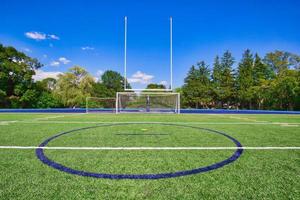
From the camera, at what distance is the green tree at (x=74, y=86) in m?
28.0

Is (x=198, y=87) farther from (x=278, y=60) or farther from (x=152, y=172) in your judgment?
(x=152, y=172)

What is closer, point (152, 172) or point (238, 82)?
point (152, 172)

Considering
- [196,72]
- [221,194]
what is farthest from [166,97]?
[196,72]

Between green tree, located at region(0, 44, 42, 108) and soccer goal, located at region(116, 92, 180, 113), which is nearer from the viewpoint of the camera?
soccer goal, located at region(116, 92, 180, 113)

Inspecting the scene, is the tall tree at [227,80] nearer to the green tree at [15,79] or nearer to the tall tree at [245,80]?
the tall tree at [245,80]

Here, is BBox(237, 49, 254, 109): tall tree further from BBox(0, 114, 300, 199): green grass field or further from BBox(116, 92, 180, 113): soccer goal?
BBox(0, 114, 300, 199): green grass field

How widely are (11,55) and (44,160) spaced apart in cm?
2986

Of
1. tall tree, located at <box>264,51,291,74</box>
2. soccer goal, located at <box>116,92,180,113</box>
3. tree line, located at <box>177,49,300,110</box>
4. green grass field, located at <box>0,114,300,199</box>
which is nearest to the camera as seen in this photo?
green grass field, located at <box>0,114,300,199</box>

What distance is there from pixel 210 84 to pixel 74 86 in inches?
Answer: 954

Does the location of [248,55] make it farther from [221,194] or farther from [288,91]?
[221,194]

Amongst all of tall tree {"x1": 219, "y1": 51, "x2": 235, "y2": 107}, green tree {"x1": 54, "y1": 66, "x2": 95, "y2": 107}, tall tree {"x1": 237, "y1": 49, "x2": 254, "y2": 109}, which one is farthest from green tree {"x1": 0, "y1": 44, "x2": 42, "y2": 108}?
tall tree {"x1": 237, "y1": 49, "x2": 254, "y2": 109}

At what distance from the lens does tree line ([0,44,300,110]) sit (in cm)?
2419

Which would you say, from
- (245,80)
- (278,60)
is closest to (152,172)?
(245,80)

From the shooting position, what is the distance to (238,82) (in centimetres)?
3091
